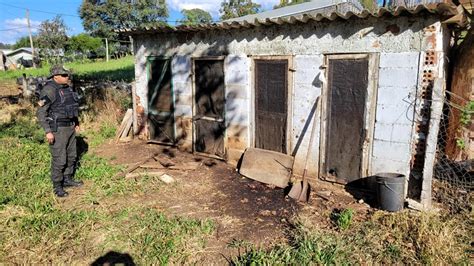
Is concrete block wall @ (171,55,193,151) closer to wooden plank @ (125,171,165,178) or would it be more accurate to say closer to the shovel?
wooden plank @ (125,171,165,178)

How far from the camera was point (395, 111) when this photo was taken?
5.27 metres

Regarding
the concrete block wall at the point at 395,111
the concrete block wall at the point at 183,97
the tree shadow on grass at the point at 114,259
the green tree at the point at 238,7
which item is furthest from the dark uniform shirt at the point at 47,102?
the green tree at the point at 238,7

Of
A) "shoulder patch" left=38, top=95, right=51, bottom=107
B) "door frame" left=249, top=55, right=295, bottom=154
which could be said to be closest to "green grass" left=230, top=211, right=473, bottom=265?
"door frame" left=249, top=55, right=295, bottom=154

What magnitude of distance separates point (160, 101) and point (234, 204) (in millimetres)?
4057

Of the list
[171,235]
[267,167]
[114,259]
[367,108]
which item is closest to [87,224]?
[114,259]

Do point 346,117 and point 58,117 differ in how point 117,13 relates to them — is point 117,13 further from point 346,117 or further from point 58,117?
point 346,117

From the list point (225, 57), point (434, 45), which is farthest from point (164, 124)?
point (434, 45)

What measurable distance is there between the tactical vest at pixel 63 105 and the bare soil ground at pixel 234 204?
1375mm

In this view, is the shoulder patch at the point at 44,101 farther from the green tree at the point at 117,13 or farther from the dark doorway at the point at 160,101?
the green tree at the point at 117,13

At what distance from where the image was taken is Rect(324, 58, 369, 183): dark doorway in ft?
18.1

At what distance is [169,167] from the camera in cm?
720

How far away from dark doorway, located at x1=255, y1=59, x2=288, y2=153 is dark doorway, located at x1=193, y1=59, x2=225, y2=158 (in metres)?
0.92

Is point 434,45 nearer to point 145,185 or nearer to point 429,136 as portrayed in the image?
point 429,136

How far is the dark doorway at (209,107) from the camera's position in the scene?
742 cm
